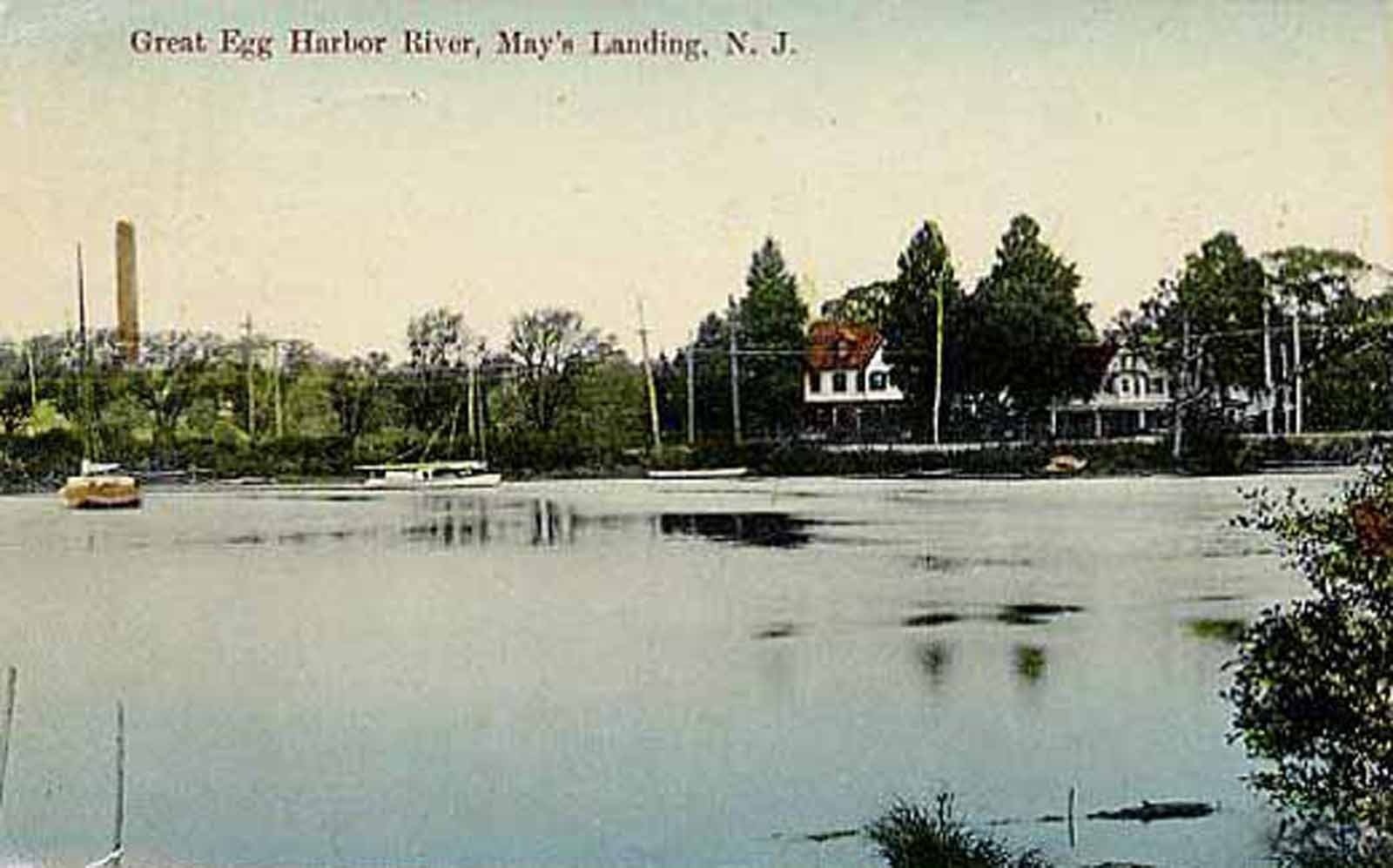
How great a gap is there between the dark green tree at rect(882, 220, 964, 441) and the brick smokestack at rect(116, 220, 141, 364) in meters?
1.06

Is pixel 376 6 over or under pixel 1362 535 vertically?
over

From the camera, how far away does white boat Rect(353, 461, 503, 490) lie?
3.09m

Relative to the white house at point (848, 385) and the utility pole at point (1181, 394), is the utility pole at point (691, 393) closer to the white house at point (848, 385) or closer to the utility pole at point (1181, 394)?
the white house at point (848, 385)

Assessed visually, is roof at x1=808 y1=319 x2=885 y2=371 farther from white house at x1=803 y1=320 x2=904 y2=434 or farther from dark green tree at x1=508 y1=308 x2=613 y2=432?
dark green tree at x1=508 y1=308 x2=613 y2=432

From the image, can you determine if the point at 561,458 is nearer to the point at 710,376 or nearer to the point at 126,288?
the point at 710,376

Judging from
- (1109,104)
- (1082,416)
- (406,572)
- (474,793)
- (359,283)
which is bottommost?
(474,793)

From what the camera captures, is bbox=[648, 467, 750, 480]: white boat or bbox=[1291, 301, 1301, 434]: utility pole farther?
bbox=[648, 467, 750, 480]: white boat

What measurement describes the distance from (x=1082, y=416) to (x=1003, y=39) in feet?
1.77

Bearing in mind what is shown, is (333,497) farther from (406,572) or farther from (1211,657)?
(1211,657)

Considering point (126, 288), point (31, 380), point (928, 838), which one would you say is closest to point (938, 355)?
point (928, 838)

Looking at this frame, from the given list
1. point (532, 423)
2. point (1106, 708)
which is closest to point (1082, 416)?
point (1106, 708)

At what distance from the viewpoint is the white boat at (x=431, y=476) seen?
3090mm

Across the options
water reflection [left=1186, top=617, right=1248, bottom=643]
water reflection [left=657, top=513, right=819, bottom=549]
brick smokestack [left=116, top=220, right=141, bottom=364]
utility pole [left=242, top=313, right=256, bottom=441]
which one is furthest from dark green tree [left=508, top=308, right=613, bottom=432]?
water reflection [left=1186, top=617, right=1248, bottom=643]

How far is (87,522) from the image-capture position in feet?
10.0
